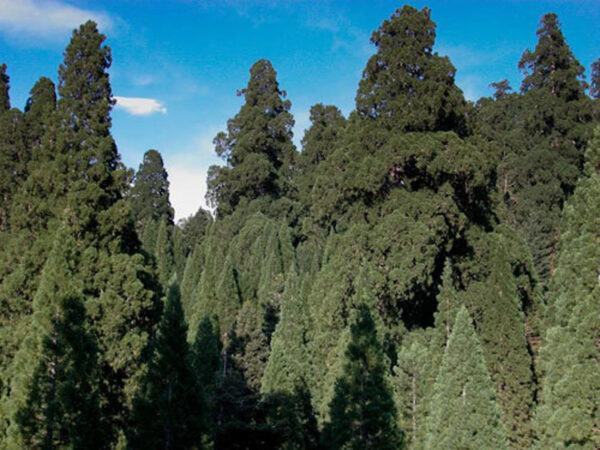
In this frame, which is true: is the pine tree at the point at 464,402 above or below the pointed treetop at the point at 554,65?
below

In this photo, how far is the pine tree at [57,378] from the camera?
10125mm

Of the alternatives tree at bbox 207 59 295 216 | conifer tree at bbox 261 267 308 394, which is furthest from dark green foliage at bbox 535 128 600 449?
tree at bbox 207 59 295 216

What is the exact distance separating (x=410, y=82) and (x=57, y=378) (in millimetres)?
14059

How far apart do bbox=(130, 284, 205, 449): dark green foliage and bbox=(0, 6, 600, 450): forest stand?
1.7 inches

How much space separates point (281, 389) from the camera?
16266mm

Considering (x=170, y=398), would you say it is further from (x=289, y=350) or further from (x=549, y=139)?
(x=549, y=139)

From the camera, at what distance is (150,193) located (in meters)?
48.7

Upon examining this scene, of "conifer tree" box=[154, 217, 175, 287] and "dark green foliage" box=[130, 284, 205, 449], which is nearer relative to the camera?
"dark green foliage" box=[130, 284, 205, 449]

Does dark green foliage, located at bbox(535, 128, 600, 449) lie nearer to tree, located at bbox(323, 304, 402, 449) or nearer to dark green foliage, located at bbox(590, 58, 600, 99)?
tree, located at bbox(323, 304, 402, 449)

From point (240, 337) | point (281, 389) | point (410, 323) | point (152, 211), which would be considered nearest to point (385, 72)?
point (410, 323)

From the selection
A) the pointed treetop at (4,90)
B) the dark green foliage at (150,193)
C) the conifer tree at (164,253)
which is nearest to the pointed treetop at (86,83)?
the pointed treetop at (4,90)

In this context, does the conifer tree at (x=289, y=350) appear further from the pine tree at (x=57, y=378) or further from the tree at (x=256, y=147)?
the tree at (x=256, y=147)

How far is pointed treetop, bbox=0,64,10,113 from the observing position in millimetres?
19875

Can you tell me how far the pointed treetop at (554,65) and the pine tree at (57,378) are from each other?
1017 inches
